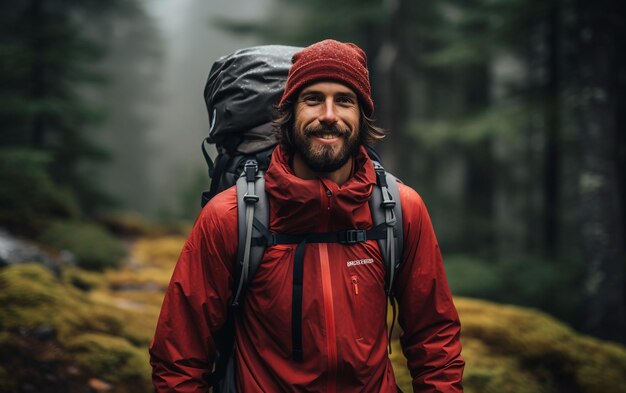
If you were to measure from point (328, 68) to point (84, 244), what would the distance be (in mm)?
8042

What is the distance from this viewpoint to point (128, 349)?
4.36 m

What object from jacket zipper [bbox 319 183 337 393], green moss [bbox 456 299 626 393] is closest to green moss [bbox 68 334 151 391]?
jacket zipper [bbox 319 183 337 393]

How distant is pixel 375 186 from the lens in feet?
→ 8.32

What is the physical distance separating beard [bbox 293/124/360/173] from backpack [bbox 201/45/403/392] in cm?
28

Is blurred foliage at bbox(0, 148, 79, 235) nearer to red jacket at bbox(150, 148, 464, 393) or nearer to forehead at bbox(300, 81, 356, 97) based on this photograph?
red jacket at bbox(150, 148, 464, 393)

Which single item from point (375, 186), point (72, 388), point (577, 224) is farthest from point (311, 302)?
point (577, 224)

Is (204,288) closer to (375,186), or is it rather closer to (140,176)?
(375,186)

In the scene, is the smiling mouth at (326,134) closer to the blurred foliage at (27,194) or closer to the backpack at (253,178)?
the backpack at (253,178)

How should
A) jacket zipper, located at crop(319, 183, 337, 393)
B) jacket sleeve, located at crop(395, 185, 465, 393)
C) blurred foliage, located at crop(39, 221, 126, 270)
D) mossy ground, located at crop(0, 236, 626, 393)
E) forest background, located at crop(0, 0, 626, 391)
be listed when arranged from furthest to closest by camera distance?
blurred foliage, located at crop(39, 221, 126, 270) < forest background, located at crop(0, 0, 626, 391) < mossy ground, located at crop(0, 236, 626, 393) < jacket sleeve, located at crop(395, 185, 465, 393) < jacket zipper, located at crop(319, 183, 337, 393)

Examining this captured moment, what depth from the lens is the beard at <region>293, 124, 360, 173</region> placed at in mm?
2348

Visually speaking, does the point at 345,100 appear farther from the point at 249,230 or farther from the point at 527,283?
the point at 527,283

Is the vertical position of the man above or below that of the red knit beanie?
below

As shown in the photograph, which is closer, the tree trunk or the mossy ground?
the mossy ground

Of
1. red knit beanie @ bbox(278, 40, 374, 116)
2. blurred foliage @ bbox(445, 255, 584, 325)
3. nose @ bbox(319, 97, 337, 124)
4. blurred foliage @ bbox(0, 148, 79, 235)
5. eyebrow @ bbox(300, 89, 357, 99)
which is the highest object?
red knit beanie @ bbox(278, 40, 374, 116)
